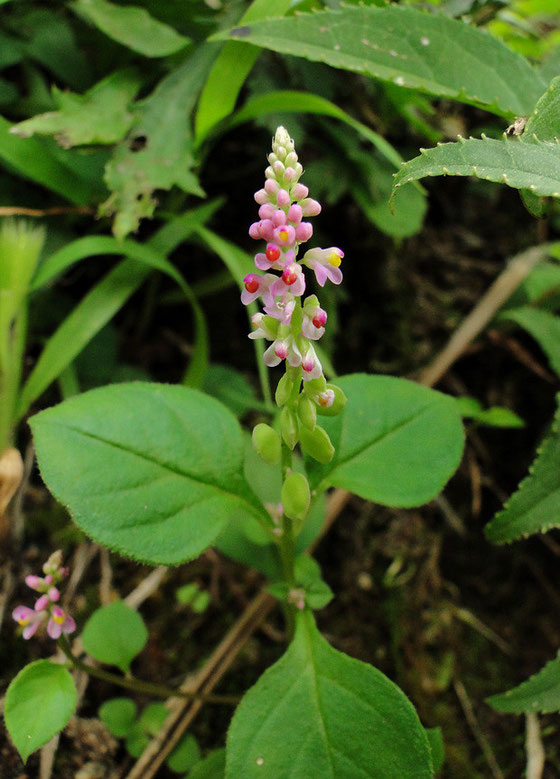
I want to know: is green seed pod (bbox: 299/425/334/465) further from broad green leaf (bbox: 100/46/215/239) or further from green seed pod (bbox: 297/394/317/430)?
broad green leaf (bbox: 100/46/215/239)

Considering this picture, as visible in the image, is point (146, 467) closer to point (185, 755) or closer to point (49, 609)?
point (49, 609)

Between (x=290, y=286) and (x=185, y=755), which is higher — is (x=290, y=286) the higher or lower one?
the higher one

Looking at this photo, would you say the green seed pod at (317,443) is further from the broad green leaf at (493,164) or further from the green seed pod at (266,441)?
the broad green leaf at (493,164)

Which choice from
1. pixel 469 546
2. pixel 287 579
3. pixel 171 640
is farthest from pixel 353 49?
pixel 171 640

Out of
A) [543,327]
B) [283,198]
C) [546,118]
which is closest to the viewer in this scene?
[283,198]

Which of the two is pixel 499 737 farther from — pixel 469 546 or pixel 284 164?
pixel 284 164

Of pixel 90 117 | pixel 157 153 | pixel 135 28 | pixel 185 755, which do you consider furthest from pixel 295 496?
pixel 135 28
